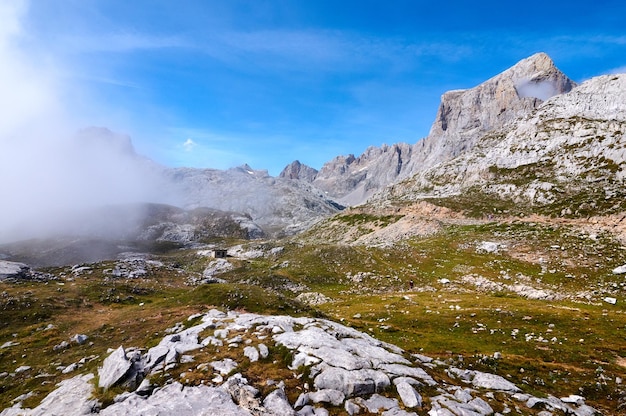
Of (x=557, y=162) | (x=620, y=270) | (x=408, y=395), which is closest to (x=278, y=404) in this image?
(x=408, y=395)

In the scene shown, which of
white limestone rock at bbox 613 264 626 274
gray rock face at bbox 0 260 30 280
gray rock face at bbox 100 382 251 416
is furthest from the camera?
gray rock face at bbox 0 260 30 280

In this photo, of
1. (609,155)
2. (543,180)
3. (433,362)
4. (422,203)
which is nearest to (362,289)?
(433,362)

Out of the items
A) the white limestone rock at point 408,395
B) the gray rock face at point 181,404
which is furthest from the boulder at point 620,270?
the gray rock face at point 181,404

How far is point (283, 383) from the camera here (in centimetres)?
1786

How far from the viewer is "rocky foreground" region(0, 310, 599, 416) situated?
53.5 ft

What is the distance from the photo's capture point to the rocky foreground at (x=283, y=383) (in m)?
16.3

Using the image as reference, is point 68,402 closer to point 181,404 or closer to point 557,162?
point 181,404

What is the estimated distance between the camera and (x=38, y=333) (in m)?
37.2

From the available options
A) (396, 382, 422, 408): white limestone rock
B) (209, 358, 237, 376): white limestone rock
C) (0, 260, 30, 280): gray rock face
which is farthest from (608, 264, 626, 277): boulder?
(0, 260, 30, 280): gray rock face

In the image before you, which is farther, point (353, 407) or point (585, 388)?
point (585, 388)

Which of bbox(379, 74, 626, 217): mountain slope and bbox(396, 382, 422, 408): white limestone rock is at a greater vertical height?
bbox(379, 74, 626, 217): mountain slope

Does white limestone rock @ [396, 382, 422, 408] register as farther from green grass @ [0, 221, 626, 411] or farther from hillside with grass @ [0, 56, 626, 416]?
green grass @ [0, 221, 626, 411]

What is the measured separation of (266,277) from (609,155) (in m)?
115

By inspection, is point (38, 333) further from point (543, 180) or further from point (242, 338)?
point (543, 180)
